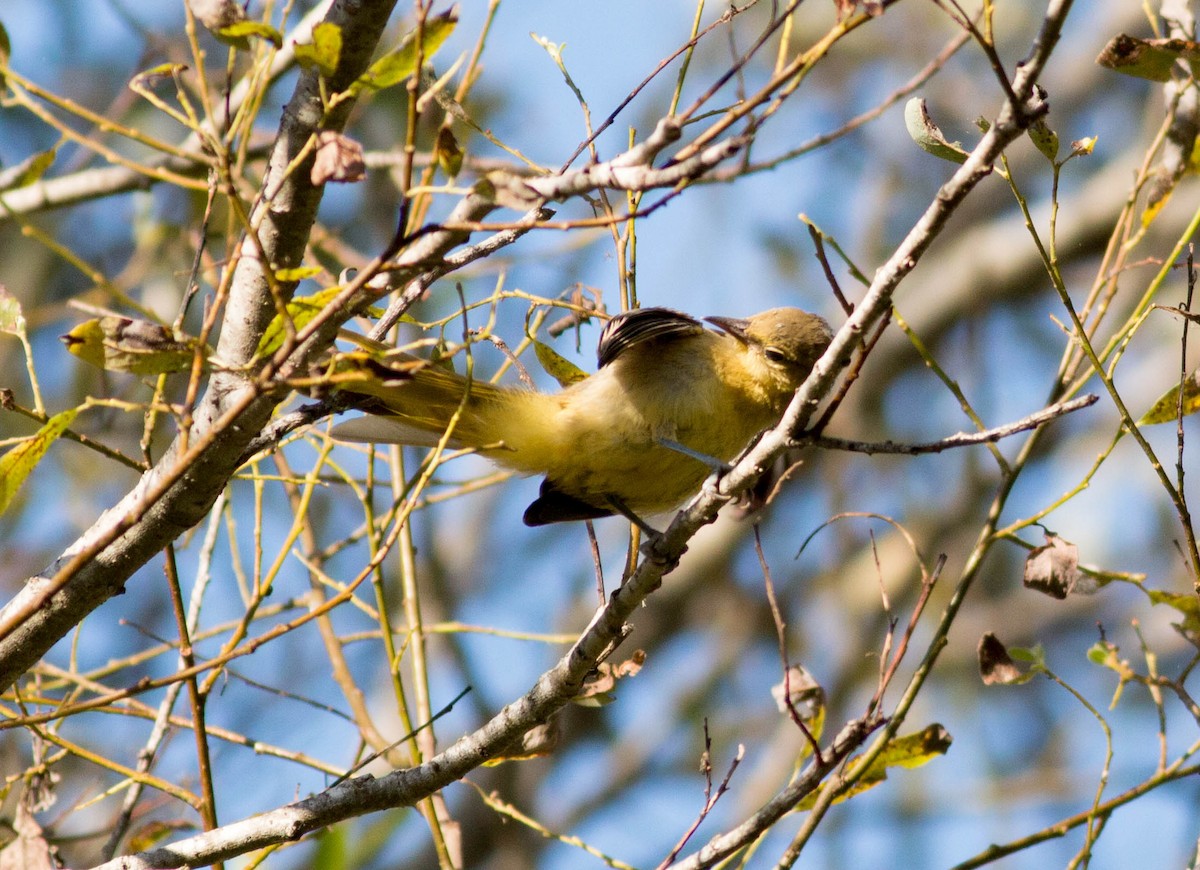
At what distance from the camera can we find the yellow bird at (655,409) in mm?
3109

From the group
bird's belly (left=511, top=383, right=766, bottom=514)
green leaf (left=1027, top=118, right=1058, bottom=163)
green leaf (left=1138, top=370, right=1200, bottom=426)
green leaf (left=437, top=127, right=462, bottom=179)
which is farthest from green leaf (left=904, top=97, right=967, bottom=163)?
bird's belly (left=511, top=383, right=766, bottom=514)

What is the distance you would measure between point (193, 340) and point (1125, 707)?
9.30 meters

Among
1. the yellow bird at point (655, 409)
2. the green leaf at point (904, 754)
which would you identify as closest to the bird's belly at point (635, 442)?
the yellow bird at point (655, 409)

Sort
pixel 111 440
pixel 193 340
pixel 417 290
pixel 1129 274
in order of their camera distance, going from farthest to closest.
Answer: pixel 1129 274, pixel 111 440, pixel 417 290, pixel 193 340

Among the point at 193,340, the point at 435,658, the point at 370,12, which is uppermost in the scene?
the point at 435,658

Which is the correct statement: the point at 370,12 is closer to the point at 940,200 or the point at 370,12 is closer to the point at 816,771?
the point at 940,200

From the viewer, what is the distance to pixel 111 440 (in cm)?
584

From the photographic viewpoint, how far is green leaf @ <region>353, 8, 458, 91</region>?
1442 millimetres

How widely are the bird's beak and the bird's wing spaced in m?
0.16

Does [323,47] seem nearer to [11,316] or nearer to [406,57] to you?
[406,57]

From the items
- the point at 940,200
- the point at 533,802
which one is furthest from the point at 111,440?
the point at 940,200

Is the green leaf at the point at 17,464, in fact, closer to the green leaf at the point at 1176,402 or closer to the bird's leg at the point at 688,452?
the bird's leg at the point at 688,452

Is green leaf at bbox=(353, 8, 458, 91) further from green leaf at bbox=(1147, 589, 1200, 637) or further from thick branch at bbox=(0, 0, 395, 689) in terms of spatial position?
green leaf at bbox=(1147, 589, 1200, 637)

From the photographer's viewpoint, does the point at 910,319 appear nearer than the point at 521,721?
No
